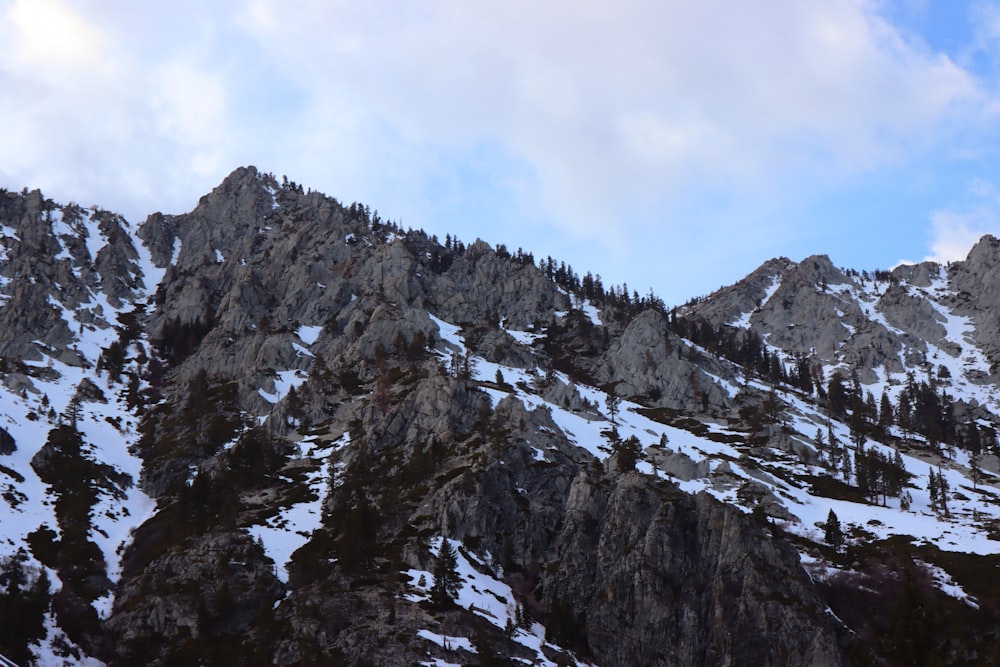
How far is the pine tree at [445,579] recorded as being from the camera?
Result: 87.2m

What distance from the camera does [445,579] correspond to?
90.1 metres

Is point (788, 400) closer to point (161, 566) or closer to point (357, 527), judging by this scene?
point (357, 527)

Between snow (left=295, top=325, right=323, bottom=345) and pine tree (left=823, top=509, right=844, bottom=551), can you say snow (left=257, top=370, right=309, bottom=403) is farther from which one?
pine tree (left=823, top=509, right=844, bottom=551)

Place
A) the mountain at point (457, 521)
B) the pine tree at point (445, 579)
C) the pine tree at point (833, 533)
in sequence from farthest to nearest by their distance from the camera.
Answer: the pine tree at point (833, 533)
the pine tree at point (445, 579)
the mountain at point (457, 521)

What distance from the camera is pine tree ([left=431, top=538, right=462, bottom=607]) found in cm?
8719

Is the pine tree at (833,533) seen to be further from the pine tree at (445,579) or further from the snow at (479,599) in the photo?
the pine tree at (445,579)

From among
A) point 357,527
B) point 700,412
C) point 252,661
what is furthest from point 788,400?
point 252,661

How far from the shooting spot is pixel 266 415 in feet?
496

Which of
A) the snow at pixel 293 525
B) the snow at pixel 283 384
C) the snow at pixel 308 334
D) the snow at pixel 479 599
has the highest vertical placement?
the snow at pixel 308 334

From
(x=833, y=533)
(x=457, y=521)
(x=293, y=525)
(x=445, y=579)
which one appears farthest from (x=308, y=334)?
(x=833, y=533)

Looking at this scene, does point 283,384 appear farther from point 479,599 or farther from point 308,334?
point 479,599

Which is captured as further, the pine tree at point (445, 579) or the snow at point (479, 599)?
the pine tree at point (445, 579)

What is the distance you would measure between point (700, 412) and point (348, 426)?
84.5 meters

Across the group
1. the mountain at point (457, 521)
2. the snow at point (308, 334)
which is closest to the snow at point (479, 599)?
the mountain at point (457, 521)
